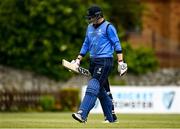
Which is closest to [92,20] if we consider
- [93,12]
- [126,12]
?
[93,12]

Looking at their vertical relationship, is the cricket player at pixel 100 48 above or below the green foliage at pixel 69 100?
above

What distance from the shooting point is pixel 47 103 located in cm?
3831

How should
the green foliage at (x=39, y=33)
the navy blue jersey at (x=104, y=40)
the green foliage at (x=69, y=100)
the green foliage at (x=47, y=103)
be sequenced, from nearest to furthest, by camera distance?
1. the navy blue jersey at (x=104, y=40)
2. the green foliage at (x=47, y=103)
3. the green foliage at (x=69, y=100)
4. the green foliage at (x=39, y=33)

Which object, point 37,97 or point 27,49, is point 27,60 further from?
point 37,97

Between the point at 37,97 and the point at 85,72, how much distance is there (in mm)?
20503

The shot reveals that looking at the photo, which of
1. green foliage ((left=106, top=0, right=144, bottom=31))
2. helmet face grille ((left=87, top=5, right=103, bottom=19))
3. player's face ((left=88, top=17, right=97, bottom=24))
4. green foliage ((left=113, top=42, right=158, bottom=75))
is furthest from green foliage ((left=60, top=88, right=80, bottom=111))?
helmet face grille ((left=87, top=5, right=103, bottom=19))

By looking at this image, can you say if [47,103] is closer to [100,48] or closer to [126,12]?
[126,12]

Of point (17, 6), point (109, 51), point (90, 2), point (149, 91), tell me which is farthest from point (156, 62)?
point (109, 51)

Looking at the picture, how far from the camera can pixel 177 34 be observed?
158ft

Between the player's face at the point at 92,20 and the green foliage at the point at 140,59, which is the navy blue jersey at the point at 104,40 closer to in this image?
the player's face at the point at 92,20

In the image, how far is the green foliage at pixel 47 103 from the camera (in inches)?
1505

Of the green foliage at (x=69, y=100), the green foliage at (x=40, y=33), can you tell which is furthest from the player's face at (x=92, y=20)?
the green foliage at (x=40, y=33)

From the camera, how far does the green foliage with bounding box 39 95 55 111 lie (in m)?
38.2

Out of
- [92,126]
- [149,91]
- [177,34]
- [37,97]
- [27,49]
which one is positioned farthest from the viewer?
[177,34]
